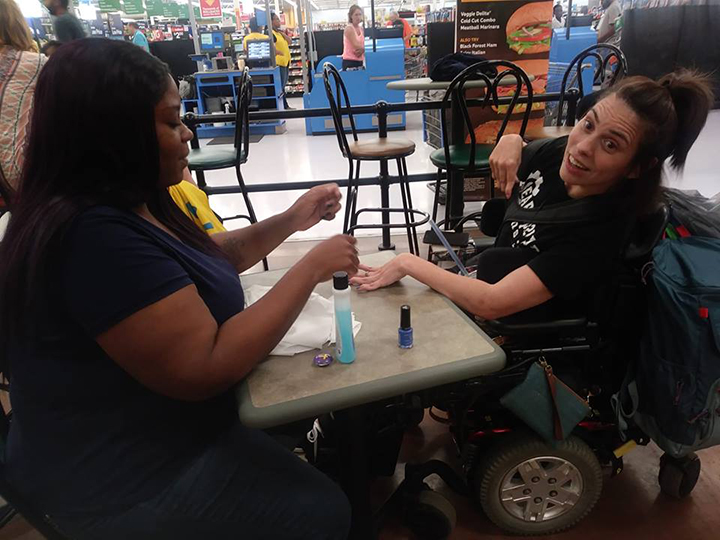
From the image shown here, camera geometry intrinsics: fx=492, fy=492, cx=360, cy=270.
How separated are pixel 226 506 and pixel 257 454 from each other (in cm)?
12

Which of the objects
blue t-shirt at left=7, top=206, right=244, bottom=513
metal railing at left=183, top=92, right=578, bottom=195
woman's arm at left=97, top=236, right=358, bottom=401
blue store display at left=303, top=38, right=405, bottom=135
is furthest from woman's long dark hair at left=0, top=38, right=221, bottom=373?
blue store display at left=303, top=38, right=405, bottom=135

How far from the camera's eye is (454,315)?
1186mm

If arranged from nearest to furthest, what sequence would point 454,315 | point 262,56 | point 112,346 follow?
point 112,346 < point 454,315 < point 262,56

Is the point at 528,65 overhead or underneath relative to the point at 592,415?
overhead

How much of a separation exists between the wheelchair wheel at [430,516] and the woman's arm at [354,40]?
763 centimetres

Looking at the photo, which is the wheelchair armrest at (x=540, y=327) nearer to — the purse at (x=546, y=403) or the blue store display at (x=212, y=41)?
the purse at (x=546, y=403)

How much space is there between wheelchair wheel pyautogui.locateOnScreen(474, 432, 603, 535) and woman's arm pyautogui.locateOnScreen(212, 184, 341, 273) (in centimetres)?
90

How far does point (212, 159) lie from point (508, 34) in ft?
8.81

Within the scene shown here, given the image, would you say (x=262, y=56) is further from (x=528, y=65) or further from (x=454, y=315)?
(x=454, y=315)

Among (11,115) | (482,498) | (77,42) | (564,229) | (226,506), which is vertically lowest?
(482,498)

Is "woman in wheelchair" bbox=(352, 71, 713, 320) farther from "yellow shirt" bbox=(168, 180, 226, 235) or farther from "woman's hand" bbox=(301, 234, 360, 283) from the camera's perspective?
"yellow shirt" bbox=(168, 180, 226, 235)

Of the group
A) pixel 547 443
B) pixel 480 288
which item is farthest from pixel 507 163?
pixel 547 443

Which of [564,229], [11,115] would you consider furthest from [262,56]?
[564,229]

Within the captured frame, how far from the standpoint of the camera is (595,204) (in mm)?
1297
